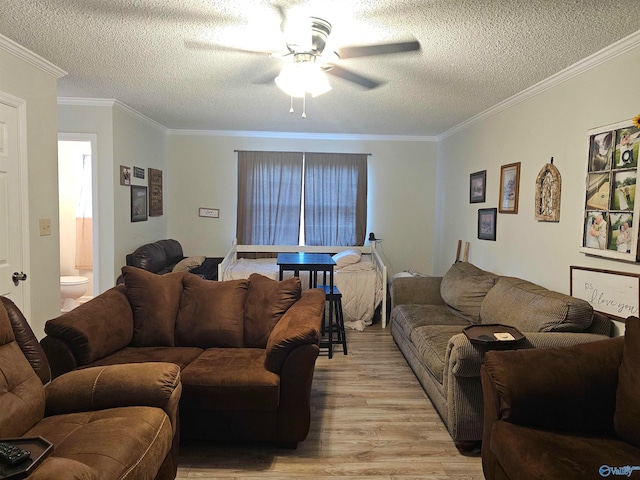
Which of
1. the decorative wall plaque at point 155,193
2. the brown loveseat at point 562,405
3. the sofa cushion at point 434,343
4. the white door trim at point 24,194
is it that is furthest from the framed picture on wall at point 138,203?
the brown loveseat at point 562,405

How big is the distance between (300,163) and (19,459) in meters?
5.24

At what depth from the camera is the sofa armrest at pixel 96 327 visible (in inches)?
98.4

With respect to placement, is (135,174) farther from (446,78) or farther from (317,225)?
(446,78)

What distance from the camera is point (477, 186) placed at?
4836 millimetres

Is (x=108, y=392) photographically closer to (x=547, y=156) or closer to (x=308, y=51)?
(x=308, y=51)

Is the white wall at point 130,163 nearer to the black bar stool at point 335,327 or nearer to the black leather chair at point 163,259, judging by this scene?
the black leather chair at point 163,259

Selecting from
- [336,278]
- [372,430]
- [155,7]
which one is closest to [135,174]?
[336,278]

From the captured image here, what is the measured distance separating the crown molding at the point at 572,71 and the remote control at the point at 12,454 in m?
3.45

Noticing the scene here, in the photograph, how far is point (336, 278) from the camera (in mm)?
5227

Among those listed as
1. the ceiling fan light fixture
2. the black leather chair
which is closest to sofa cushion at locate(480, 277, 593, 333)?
the ceiling fan light fixture

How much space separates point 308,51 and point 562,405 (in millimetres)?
2204

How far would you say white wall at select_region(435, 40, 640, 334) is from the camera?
9.02 feet

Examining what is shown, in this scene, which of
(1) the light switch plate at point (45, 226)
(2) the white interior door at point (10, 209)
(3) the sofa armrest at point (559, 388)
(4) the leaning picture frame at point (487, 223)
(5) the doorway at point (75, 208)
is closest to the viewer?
(3) the sofa armrest at point (559, 388)

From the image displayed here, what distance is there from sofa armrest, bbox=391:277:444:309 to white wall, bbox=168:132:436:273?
2028mm
